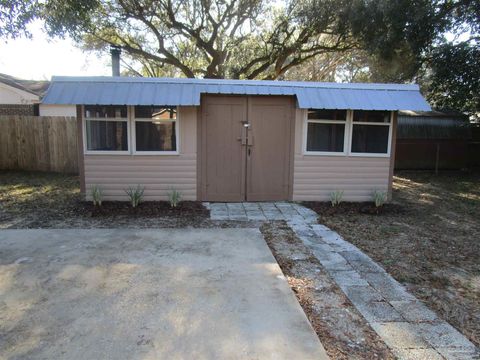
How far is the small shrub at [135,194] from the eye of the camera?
6.88 meters

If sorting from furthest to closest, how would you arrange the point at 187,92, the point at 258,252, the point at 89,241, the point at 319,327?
the point at 187,92 < the point at 89,241 < the point at 258,252 < the point at 319,327

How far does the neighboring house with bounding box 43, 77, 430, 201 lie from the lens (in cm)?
711

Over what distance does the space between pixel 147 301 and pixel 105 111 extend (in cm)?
501

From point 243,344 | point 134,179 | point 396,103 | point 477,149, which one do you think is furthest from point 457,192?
point 243,344

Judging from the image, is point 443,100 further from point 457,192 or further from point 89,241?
point 89,241

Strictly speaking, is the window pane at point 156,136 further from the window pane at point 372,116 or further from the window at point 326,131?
the window pane at point 372,116

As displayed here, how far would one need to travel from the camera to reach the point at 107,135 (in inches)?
285

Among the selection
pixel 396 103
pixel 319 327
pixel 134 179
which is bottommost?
pixel 319 327

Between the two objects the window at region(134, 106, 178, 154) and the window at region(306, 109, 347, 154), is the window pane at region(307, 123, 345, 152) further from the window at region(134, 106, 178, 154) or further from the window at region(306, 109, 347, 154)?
the window at region(134, 106, 178, 154)

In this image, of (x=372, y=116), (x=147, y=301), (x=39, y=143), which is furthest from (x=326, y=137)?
(x=39, y=143)

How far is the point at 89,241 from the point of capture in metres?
4.80

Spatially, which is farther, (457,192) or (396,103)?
(457,192)

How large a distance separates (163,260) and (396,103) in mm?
5526

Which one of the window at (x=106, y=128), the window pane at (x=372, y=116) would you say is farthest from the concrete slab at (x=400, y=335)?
the window at (x=106, y=128)
